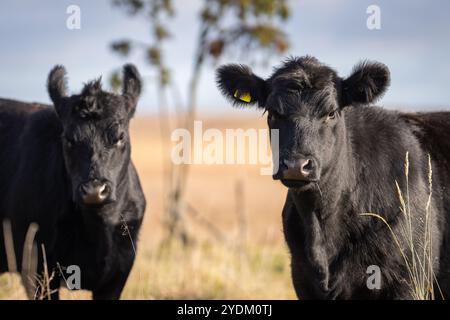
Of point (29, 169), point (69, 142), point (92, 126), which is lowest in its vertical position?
point (29, 169)

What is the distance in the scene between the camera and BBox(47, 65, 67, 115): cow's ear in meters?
8.38

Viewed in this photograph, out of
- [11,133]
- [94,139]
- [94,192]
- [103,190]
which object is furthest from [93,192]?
[11,133]

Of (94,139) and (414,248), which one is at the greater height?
(94,139)

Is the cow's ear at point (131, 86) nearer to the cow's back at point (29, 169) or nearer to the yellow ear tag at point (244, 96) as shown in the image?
the cow's back at point (29, 169)

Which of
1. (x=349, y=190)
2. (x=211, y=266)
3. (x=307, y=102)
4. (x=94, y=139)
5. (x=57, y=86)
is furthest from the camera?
(x=211, y=266)

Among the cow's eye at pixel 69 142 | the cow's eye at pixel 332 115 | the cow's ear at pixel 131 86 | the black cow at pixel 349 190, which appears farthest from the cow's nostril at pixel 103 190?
the cow's eye at pixel 332 115

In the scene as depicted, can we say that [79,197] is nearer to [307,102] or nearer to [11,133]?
[11,133]

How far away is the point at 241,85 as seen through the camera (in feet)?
25.2

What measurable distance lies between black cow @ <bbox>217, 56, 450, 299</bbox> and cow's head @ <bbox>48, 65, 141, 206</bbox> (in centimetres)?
132

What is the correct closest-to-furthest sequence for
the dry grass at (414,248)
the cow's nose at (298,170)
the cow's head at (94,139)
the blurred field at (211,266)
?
the cow's nose at (298,170)
the dry grass at (414,248)
the cow's head at (94,139)
the blurred field at (211,266)

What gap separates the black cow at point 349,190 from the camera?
686cm

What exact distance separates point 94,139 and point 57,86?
0.98 metres
